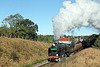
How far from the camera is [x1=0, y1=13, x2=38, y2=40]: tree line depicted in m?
61.4

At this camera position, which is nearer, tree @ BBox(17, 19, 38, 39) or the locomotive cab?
the locomotive cab

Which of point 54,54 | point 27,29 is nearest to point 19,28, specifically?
point 27,29

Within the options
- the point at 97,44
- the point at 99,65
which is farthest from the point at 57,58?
the point at 97,44

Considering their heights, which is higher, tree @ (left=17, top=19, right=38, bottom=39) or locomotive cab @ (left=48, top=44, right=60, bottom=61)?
tree @ (left=17, top=19, right=38, bottom=39)

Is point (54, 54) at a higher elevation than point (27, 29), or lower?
lower

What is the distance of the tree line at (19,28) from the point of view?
6137 cm

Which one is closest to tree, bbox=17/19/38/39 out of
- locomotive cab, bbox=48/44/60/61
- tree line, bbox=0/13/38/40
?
tree line, bbox=0/13/38/40

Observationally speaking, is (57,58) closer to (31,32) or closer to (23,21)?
(31,32)

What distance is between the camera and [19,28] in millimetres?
67250

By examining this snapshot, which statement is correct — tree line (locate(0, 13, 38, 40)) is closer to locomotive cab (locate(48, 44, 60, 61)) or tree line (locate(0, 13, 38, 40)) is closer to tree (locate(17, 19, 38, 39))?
tree (locate(17, 19, 38, 39))

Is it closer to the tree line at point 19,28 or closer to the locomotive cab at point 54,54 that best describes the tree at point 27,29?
the tree line at point 19,28

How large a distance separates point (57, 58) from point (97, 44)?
18.1 m

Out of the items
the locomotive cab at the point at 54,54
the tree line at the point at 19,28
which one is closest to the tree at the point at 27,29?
the tree line at the point at 19,28

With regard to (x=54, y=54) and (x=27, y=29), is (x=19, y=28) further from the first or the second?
(x=54, y=54)
